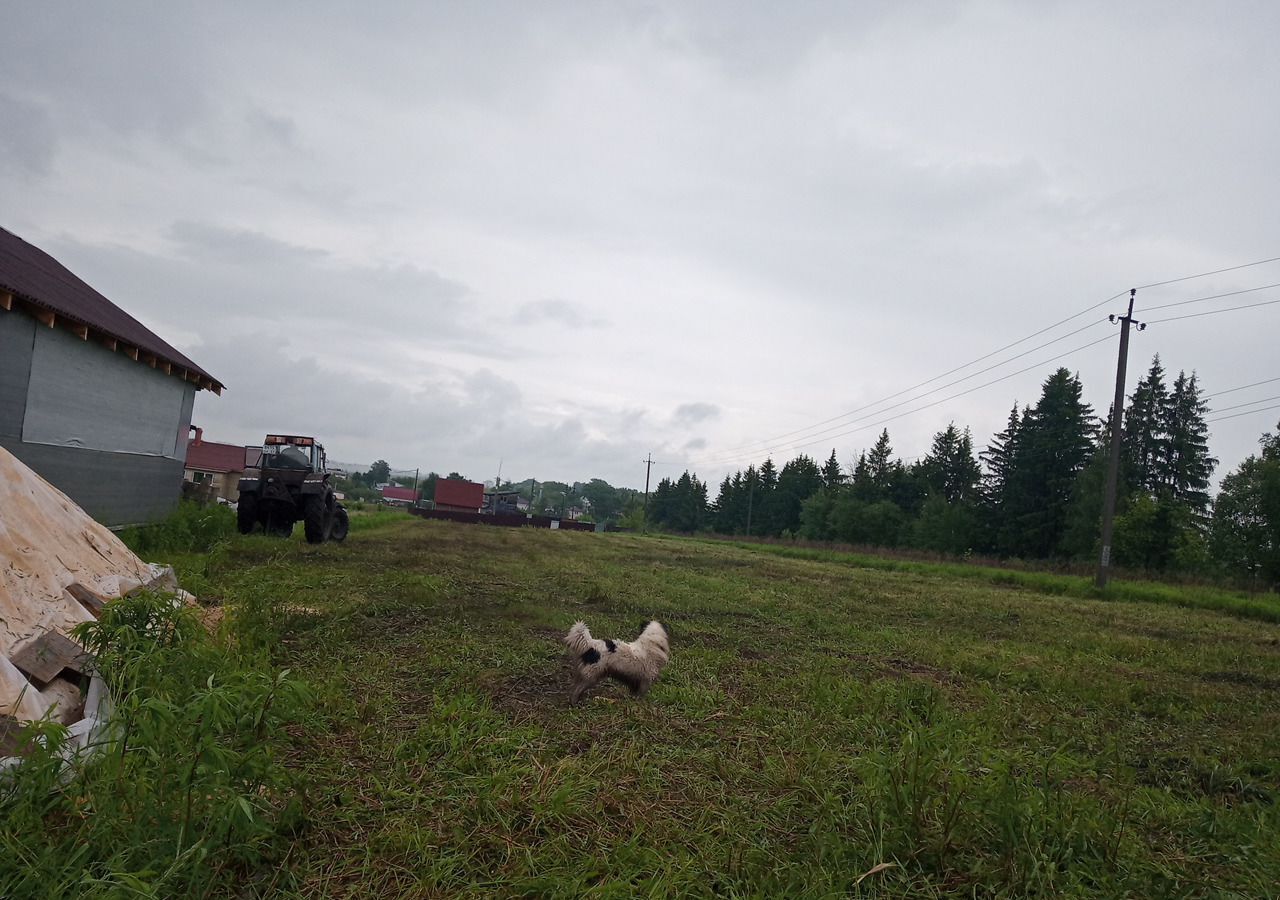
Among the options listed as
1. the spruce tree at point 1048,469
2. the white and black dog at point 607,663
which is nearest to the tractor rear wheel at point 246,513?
the white and black dog at point 607,663

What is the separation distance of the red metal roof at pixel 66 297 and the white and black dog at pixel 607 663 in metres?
8.70

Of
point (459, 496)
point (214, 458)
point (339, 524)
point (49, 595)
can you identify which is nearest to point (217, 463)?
point (214, 458)

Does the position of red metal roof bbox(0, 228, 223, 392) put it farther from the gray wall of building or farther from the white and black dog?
the white and black dog

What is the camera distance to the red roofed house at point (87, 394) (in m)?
9.27

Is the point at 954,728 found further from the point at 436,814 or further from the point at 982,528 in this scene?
the point at 982,528

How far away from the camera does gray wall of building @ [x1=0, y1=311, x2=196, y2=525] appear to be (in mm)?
9289

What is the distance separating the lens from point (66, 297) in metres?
11.6

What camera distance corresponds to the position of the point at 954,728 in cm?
454

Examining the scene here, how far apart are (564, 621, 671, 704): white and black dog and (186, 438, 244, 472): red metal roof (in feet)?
177

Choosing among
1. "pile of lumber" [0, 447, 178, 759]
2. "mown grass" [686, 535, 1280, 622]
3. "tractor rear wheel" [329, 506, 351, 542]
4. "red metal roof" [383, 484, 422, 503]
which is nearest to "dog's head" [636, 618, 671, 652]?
"pile of lumber" [0, 447, 178, 759]

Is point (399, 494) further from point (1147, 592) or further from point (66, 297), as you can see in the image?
point (1147, 592)

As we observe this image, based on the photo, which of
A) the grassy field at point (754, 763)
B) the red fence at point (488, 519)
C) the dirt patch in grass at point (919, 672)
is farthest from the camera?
the red fence at point (488, 519)

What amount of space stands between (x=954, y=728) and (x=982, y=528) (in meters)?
47.9

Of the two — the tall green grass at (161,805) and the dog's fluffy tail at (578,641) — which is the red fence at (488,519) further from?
the tall green grass at (161,805)
